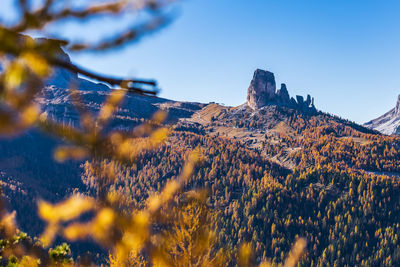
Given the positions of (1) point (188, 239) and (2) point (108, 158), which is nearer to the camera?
(2) point (108, 158)

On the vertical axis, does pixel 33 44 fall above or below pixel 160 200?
above

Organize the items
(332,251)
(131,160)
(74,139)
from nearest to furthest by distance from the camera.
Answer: (74,139) → (131,160) → (332,251)

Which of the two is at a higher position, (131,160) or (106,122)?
(106,122)

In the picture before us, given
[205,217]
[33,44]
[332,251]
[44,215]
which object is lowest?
[332,251]

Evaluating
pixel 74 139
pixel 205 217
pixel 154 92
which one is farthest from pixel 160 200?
pixel 154 92

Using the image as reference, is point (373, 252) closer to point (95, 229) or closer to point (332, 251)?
point (332, 251)

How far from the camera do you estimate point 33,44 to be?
2.77 metres

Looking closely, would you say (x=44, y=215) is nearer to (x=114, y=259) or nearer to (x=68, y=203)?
(x=68, y=203)

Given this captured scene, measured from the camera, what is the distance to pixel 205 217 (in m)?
10.0

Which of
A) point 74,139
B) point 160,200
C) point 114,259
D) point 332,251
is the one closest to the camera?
point 74,139

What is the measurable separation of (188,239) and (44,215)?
5.98m

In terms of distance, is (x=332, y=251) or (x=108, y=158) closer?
(x=108, y=158)

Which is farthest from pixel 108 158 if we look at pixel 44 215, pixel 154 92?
pixel 154 92

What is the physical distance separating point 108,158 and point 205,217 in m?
5.38
